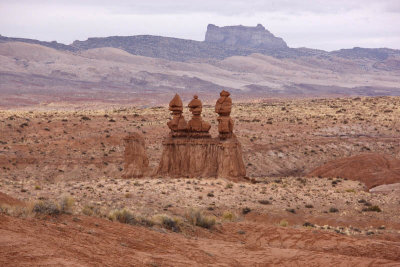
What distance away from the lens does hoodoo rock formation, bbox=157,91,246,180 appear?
1216 inches

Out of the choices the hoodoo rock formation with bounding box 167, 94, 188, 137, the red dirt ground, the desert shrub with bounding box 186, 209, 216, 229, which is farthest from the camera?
the hoodoo rock formation with bounding box 167, 94, 188, 137

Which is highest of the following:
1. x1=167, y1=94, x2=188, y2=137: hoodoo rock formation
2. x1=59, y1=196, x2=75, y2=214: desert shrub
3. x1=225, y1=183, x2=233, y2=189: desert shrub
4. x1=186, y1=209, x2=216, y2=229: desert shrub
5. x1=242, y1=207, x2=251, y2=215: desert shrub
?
x1=167, y1=94, x2=188, y2=137: hoodoo rock formation

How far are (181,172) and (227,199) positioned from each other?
5.98 m

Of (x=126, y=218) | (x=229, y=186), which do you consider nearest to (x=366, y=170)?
(x=229, y=186)

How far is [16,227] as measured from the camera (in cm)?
1288

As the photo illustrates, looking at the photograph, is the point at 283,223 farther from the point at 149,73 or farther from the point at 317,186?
the point at 149,73

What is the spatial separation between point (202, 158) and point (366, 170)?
11.3 meters

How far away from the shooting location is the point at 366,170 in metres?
37.6

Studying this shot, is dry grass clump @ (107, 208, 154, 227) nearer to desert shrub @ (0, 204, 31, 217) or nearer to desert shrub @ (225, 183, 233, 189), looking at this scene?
desert shrub @ (0, 204, 31, 217)

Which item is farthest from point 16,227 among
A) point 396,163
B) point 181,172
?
point 396,163

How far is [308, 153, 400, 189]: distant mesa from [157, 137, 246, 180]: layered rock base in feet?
27.5

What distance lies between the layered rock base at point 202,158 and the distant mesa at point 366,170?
837 cm

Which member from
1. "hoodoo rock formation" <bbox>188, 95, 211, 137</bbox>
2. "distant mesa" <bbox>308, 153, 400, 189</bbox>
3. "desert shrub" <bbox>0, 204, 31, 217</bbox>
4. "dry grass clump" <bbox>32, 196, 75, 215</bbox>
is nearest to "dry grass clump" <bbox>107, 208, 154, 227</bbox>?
"dry grass clump" <bbox>32, 196, 75, 215</bbox>

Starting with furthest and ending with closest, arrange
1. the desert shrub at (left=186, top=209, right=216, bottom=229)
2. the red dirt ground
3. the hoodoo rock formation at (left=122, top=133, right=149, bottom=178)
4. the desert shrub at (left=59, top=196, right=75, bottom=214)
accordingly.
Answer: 1. the hoodoo rock formation at (left=122, top=133, right=149, bottom=178)
2. the desert shrub at (left=186, top=209, right=216, bottom=229)
3. the desert shrub at (left=59, top=196, right=75, bottom=214)
4. the red dirt ground
